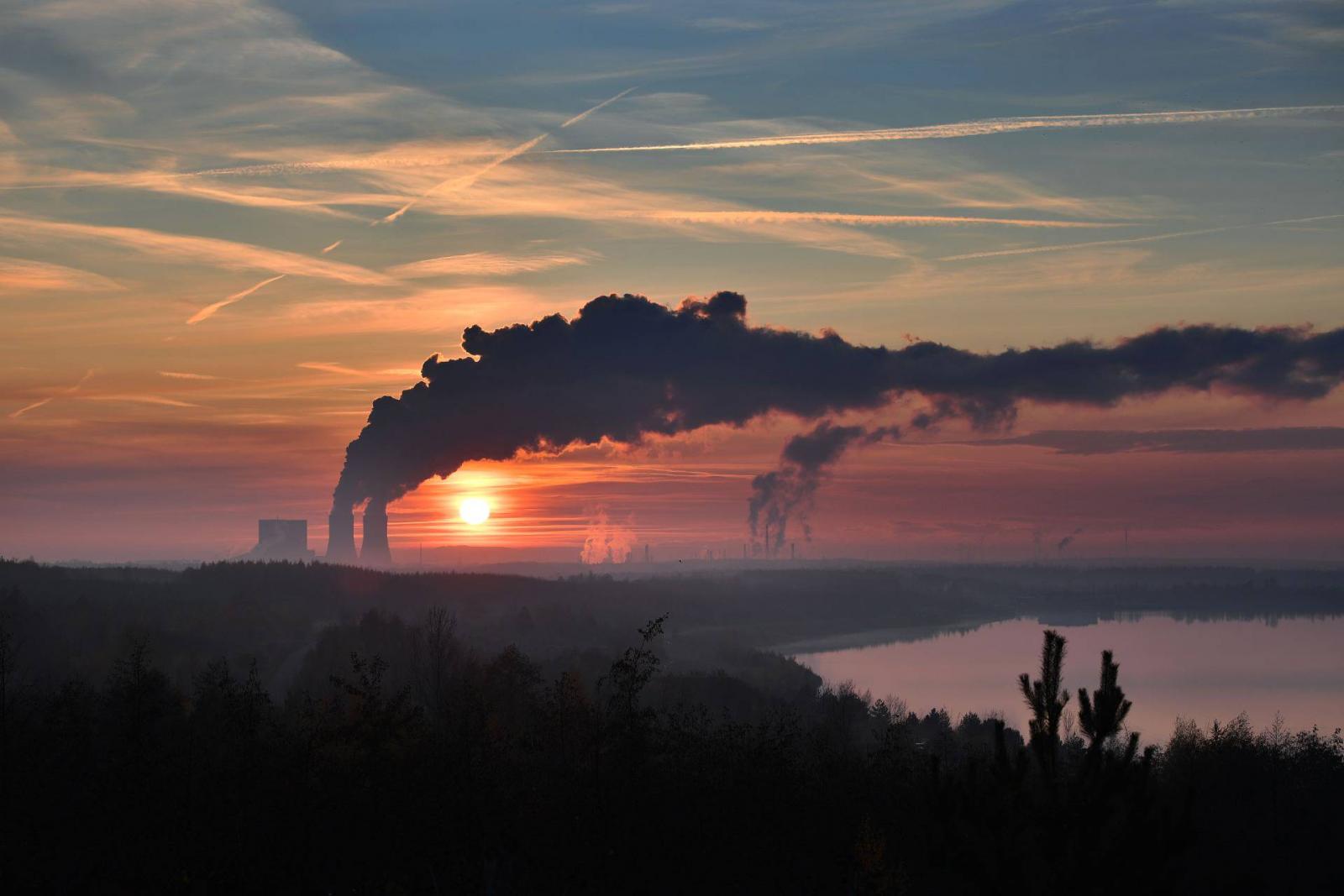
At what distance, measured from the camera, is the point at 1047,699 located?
730 inches

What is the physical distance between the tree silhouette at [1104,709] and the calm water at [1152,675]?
232ft

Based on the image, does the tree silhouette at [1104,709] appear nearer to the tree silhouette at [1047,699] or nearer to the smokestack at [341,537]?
the tree silhouette at [1047,699]

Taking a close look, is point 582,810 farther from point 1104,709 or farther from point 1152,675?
point 1152,675

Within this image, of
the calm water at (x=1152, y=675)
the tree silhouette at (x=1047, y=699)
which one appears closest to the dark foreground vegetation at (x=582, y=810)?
the tree silhouette at (x=1047, y=699)

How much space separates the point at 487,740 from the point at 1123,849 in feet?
91.3

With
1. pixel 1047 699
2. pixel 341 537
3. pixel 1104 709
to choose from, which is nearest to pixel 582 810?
pixel 1047 699

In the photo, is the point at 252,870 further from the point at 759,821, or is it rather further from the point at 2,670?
the point at 2,670

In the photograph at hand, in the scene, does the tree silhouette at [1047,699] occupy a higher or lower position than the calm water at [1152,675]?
higher

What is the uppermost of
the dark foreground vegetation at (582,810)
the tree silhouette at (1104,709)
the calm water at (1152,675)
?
the tree silhouette at (1104,709)

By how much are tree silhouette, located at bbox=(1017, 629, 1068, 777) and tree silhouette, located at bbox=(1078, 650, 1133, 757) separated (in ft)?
1.18

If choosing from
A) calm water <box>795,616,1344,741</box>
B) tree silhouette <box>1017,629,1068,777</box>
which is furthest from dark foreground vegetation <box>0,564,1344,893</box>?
calm water <box>795,616,1344,741</box>

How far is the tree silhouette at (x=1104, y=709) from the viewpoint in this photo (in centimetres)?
1809

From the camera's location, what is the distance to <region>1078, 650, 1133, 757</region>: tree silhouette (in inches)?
712

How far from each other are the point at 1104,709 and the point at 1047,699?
2.60 feet
